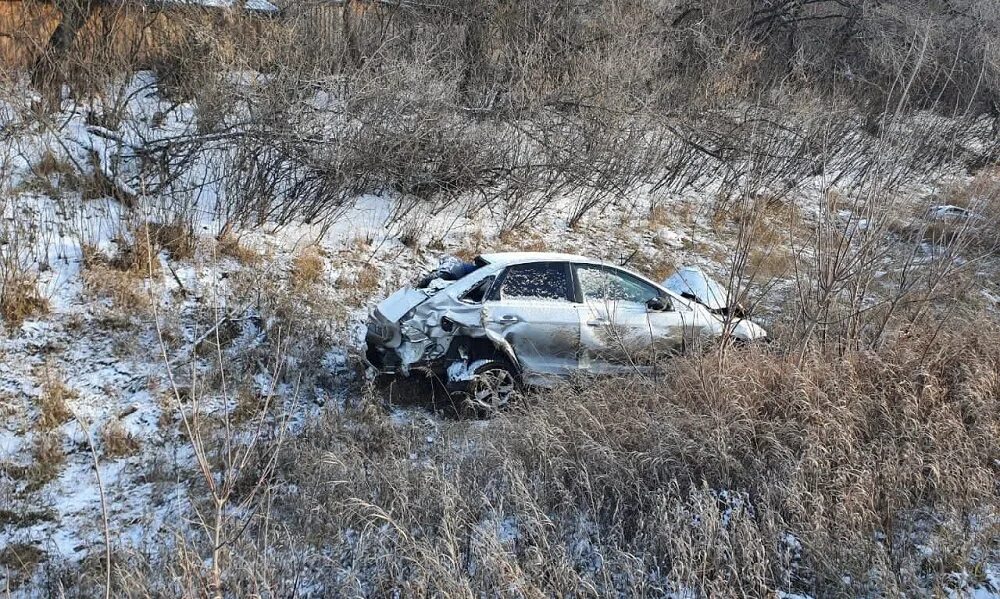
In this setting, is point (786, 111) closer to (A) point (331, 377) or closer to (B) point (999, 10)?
(B) point (999, 10)

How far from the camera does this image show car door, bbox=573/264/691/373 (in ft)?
22.4

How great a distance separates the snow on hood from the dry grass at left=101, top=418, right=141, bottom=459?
5376 mm

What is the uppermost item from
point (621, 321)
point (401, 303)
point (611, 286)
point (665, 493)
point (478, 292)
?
point (611, 286)

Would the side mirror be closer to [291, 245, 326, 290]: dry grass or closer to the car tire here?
the car tire

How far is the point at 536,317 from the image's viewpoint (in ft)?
22.0

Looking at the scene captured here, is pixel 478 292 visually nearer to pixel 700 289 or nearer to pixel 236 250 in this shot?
pixel 700 289

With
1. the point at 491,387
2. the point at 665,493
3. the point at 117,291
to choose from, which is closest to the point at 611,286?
the point at 491,387

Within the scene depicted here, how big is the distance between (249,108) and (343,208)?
1937 mm

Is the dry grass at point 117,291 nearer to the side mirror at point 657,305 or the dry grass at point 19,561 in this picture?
the dry grass at point 19,561

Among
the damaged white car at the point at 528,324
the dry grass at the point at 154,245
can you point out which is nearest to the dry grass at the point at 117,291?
the dry grass at the point at 154,245

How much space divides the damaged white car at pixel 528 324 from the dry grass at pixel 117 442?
2.19m

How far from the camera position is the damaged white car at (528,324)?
6.56m

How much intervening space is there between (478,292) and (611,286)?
4.58 ft

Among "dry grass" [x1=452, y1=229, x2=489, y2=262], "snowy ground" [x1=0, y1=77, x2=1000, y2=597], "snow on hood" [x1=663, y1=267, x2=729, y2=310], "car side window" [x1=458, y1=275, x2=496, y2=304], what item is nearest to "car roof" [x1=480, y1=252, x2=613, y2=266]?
"car side window" [x1=458, y1=275, x2=496, y2=304]
